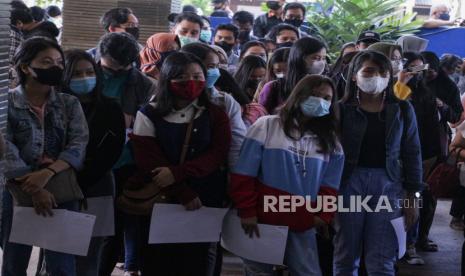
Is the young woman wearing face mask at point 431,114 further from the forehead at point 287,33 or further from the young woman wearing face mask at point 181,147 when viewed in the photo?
the young woman wearing face mask at point 181,147

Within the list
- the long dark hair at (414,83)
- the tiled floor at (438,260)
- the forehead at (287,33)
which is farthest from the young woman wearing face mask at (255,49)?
the tiled floor at (438,260)

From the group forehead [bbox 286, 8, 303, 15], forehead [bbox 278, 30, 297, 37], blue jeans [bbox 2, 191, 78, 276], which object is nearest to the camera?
blue jeans [bbox 2, 191, 78, 276]

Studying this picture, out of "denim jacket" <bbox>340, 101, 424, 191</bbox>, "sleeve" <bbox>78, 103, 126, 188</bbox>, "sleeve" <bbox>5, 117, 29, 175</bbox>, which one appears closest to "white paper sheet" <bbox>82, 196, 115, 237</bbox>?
"sleeve" <bbox>78, 103, 126, 188</bbox>

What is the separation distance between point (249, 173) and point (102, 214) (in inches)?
38.4

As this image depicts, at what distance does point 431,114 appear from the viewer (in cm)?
594

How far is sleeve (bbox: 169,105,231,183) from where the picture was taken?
414 centimetres

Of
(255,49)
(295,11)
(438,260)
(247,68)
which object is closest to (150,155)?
(247,68)

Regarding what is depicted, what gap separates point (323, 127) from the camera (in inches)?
168

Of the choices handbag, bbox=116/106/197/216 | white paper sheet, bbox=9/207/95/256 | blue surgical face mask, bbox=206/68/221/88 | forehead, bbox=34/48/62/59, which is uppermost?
forehead, bbox=34/48/62/59

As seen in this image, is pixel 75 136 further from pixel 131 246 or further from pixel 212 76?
pixel 131 246

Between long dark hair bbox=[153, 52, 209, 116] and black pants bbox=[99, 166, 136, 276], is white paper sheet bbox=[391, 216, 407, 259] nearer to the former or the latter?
long dark hair bbox=[153, 52, 209, 116]

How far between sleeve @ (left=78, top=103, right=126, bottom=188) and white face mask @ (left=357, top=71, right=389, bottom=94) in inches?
58.5

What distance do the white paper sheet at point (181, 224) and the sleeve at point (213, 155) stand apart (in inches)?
8.2

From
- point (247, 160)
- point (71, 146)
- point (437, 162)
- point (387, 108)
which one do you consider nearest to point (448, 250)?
point (437, 162)
